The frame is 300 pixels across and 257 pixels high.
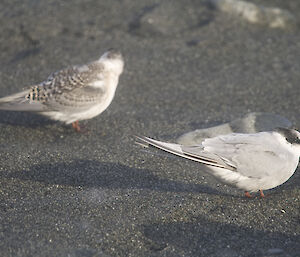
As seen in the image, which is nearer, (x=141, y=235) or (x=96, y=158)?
(x=141, y=235)

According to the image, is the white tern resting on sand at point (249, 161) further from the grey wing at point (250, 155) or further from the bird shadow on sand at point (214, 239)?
the bird shadow on sand at point (214, 239)

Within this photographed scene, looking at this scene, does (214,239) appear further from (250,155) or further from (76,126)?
(76,126)

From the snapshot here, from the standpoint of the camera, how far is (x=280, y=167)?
365cm

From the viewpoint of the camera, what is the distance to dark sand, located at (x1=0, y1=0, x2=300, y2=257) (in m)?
3.36

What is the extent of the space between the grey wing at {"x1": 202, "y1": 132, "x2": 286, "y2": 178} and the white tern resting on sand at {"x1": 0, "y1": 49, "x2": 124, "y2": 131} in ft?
5.45

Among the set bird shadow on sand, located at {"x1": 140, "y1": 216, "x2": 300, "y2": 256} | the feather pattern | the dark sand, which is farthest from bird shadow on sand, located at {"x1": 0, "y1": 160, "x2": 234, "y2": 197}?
bird shadow on sand, located at {"x1": 140, "y1": 216, "x2": 300, "y2": 256}

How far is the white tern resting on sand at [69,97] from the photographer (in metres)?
4.86

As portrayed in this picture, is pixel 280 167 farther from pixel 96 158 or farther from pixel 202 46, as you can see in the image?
pixel 202 46

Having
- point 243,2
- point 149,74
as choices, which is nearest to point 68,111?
point 149,74

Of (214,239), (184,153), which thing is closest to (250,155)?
(184,153)

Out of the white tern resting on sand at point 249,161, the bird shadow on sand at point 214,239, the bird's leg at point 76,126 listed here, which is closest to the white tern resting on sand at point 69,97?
the bird's leg at point 76,126

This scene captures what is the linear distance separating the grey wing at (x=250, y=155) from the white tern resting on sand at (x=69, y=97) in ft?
5.45

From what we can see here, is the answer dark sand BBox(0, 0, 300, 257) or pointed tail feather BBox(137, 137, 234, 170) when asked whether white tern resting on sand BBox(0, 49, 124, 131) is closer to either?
Result: dark sand BBox(0, 0, 300, 257)

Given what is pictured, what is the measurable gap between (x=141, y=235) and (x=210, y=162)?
79cm
